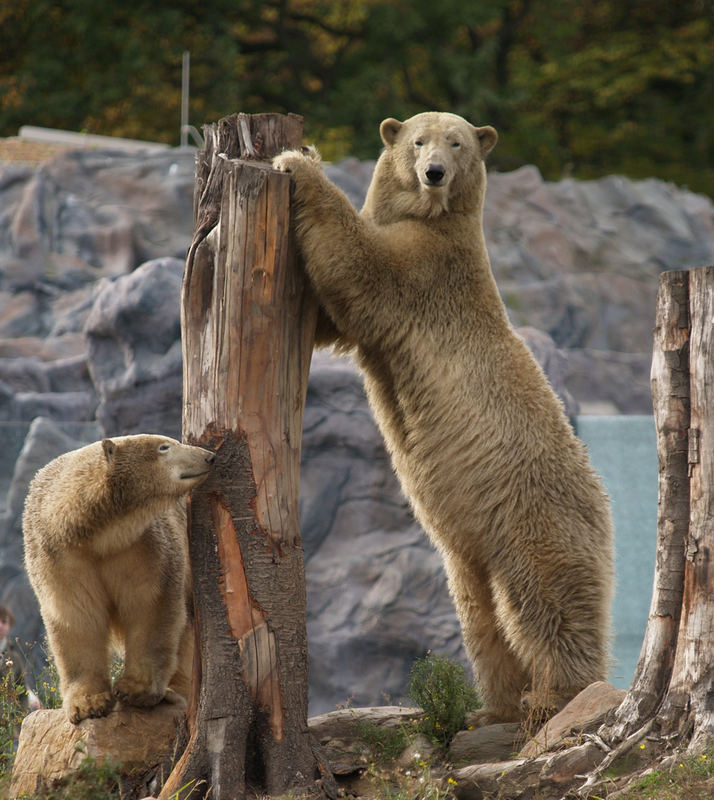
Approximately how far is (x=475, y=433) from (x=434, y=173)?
1300 millimetres

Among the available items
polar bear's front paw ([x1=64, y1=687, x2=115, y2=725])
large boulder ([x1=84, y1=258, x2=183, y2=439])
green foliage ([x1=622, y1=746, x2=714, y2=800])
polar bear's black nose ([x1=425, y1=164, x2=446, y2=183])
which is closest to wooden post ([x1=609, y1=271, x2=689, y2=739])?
green foliage ([x1=622, y1=746, x2=714, y2=800])

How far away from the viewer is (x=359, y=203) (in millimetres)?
15898

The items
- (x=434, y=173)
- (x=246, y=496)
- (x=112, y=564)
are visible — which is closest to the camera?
(x=246, y=496)

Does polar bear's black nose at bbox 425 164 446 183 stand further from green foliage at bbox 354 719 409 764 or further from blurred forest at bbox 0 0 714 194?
blurred forest at bbox 0 0 714 194

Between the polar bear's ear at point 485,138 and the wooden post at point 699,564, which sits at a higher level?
the polar bear's ear at point 485,138

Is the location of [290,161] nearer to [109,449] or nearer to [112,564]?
[109,449]

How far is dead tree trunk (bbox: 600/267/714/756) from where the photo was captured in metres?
3.88

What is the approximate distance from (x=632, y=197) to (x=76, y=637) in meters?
16.8

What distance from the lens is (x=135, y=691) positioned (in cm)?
448

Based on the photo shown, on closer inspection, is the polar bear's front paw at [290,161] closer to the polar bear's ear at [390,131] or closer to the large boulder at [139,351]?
the polar bear's ear at [390,131]

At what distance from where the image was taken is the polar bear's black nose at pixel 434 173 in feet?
15.7

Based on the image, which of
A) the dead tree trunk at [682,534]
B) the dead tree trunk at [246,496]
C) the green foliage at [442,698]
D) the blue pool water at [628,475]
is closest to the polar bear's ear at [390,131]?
the dead tree trunk at [246,496]

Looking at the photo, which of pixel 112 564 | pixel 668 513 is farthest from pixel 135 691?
pixel 668 513

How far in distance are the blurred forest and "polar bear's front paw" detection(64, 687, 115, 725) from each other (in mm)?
18714
